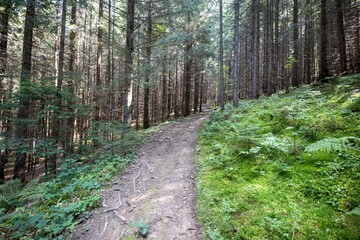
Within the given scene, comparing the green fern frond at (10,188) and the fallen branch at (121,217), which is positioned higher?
the fallen branch at (121,217)

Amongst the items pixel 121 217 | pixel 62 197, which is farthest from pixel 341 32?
pixel 62 197

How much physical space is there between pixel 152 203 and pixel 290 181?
3092 mm

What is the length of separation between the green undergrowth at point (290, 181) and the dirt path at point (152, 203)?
1.20 ft

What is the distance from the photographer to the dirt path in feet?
12.1

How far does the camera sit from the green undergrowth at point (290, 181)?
2893 millimetres

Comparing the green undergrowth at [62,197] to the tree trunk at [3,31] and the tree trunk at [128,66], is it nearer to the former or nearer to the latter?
the tree trunk at [128,66]

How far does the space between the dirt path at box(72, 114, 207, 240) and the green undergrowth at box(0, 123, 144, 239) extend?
0.35 metres

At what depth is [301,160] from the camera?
4289mm

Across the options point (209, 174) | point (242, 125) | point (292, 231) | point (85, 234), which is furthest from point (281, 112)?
point (85, 234)

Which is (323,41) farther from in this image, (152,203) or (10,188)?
(10,188)

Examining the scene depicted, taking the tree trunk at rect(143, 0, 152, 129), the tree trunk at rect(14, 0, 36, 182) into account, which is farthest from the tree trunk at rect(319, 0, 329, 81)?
the tree trunk at rect(14, 0, 36, 182)

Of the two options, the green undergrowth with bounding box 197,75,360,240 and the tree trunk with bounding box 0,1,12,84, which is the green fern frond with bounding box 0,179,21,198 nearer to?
the tree trunk with bounding box 0,1,12,84

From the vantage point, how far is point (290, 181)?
3.80 meters

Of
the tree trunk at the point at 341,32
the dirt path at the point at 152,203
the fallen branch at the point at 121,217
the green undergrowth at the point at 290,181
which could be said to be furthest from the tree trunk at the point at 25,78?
the tree trunk at the point at 341,32
